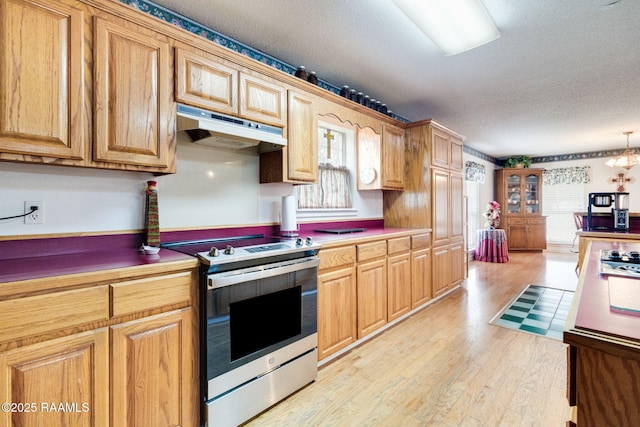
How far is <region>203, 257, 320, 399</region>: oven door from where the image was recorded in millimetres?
1557

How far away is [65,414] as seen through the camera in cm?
119

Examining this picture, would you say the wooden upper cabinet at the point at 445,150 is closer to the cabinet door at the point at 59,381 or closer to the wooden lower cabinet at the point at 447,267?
the wooden lower cabinet at the point at 447,267

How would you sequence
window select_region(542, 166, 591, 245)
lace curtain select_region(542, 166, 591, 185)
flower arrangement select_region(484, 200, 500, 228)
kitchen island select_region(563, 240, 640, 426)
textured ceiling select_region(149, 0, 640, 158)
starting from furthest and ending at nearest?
window select_region(542, 166, 591, 245), lace curtain select_region(542, 166, 591, 185), flower arrangement select_region(484, 200, 500, 228), textured ceiling select_region(149, 0, 640, 158), kitchen island select_region(563, 240, 640, 426)

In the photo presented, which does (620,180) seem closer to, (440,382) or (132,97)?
(440,382)

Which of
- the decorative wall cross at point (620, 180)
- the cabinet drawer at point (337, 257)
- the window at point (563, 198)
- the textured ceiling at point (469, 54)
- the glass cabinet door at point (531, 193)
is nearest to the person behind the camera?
the textured ceiling at point (469, 54)

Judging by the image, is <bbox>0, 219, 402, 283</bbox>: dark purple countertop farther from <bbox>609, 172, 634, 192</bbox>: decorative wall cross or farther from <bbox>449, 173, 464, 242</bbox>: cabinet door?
<bbox>609, 172, 634, 192</bbox>: decorative wall cross

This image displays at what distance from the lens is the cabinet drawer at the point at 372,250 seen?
99.3 inches

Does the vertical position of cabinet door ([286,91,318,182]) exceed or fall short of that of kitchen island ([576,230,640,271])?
it exceeds it

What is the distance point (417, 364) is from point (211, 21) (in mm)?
2901

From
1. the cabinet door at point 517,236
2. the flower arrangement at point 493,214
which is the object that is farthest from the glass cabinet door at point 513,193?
the flower arrangement at point 493,214

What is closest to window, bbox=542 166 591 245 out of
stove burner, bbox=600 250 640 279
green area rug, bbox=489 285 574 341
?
green area rug, bbox=489 285 574 341

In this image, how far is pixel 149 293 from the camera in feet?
4.49

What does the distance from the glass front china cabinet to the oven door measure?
721cm

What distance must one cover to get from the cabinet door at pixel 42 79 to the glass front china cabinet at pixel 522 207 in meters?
8.40
